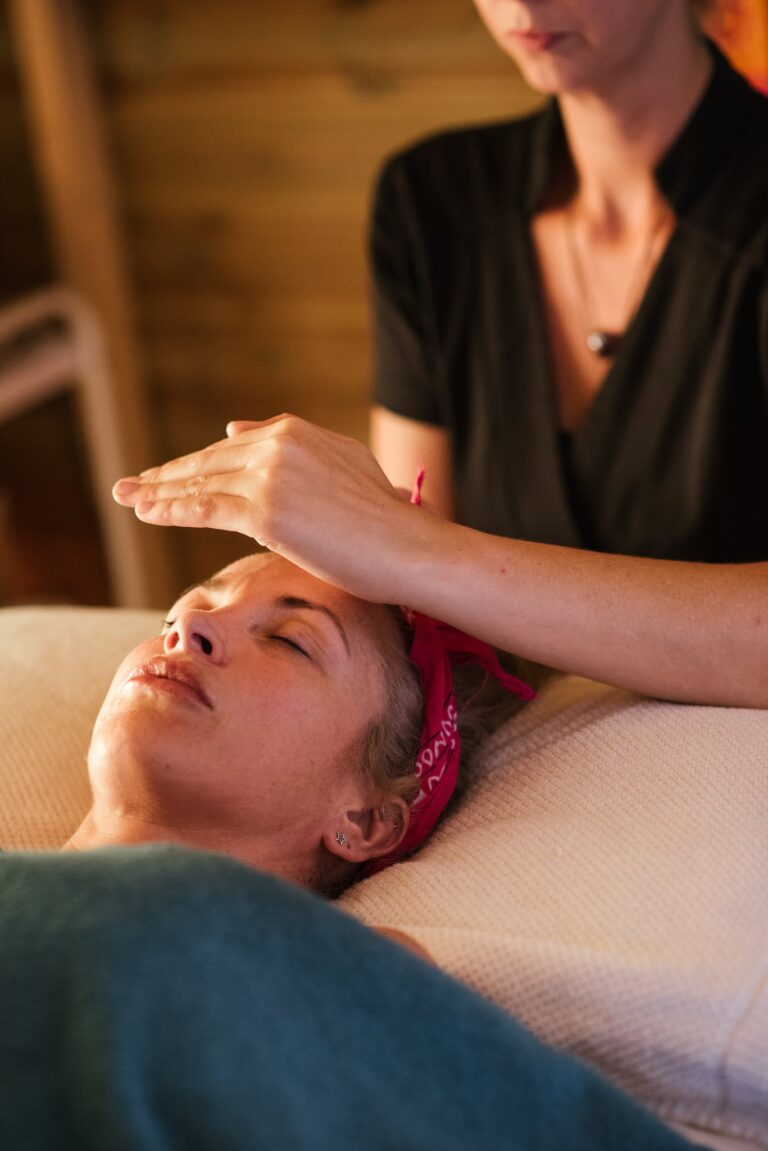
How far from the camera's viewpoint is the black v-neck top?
1429mm

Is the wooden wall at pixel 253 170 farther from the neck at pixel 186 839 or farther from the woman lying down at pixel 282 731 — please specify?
the neck at pixel 186 839

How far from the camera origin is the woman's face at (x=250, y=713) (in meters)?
1.05

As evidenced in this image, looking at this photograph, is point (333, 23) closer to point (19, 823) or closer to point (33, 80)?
point (33, 80)

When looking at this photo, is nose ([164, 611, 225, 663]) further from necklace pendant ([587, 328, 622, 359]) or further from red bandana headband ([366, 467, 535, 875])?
necklace pendant ([587, 328, 622, 359])

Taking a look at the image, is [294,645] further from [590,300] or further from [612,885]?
[590,300]

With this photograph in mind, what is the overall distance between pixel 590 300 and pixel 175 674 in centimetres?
77

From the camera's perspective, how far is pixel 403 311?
1.65 m

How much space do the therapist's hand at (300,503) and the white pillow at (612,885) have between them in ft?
0.73

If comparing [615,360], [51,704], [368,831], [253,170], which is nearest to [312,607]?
[368,831]

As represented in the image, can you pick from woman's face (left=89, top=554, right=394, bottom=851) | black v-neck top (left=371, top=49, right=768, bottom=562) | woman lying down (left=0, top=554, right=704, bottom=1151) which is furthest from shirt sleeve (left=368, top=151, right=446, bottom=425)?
woman lying down (left=0, top=554, right=704, bottom=1151)

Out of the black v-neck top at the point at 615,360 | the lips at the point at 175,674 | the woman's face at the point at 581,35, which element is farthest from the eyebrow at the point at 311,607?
the woman's face at the point at 581,35

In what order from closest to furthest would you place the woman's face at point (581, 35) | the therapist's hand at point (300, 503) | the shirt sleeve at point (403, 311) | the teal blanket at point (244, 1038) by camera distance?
the teal blanket at point (244, 1038), the therapist's hand at point (300, 503), the woman's face at point (581, 35), the shirt sleeve at point (403, 311)

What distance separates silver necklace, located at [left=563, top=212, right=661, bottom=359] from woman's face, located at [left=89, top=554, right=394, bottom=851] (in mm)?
543

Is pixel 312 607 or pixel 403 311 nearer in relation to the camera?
pixel 312 607
